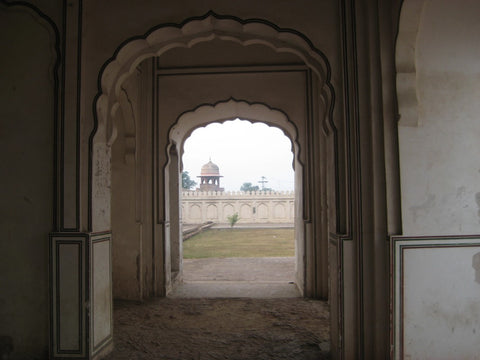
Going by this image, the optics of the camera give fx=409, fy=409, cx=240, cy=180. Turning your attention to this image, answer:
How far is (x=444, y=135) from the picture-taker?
127 inches

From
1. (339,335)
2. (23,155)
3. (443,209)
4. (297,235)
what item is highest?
(23,155)

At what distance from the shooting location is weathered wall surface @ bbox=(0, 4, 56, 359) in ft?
11.8

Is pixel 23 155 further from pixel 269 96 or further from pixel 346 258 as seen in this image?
pixel 269 96

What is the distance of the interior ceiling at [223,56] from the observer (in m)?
6.46

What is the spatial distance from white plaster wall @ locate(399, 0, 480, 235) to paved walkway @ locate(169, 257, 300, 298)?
3692 mm

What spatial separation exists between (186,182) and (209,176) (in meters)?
20.1

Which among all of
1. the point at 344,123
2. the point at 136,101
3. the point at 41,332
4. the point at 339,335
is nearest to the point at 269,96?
the point at 136,101

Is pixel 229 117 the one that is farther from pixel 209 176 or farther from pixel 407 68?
pixel 209 176

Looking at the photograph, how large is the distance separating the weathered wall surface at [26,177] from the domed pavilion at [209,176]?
38925mm

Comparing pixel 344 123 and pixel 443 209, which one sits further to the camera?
pixel 344 123

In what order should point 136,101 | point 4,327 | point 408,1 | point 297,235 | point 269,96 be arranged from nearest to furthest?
1. point 408,1
2. point 4,327
3. point 136,101
4. point 269,96
5. point 297,235

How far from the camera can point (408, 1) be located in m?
3.07

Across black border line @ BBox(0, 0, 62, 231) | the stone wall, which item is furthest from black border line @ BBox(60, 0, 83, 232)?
the stone wall

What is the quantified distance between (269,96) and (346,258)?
12.2 ft
